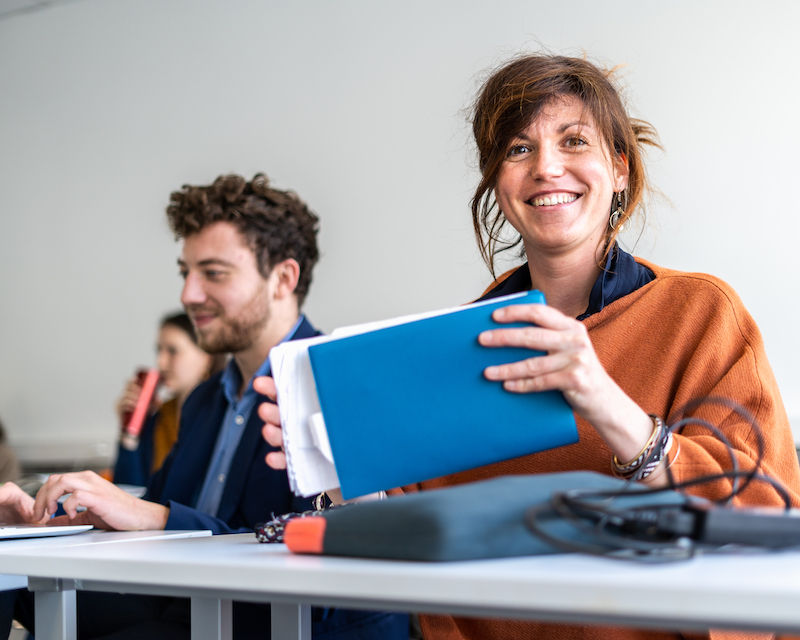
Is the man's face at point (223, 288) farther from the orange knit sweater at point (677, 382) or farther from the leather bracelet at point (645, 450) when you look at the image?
the leather bracelet at point (645, 450)

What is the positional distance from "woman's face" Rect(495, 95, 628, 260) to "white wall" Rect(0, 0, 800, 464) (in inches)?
26.1

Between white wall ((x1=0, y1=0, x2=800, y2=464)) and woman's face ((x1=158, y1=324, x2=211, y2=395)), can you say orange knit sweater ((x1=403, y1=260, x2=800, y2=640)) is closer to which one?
white wall ((x1=0, y1=0, x2=800, y2=464))

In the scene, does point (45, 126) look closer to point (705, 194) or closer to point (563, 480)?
point (705, 194)

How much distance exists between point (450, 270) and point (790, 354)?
45.4 inches

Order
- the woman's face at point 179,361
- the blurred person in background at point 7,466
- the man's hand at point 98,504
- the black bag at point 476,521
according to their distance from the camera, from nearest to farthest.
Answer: the black bag at point 476,521, the man's hand at point 98,504, the blurred person in background at point 7,466, the woman's face at point 179,361

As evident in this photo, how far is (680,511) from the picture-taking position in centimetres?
51

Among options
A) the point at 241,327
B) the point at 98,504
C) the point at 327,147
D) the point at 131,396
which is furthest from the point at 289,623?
the point at 327,147

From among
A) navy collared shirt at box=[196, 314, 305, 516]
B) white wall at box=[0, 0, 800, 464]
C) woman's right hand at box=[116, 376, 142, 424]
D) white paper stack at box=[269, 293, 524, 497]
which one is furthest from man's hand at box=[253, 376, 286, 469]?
woman's right hand at box=[116, 376, 142, 424]

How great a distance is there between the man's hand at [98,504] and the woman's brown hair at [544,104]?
764 millimetres

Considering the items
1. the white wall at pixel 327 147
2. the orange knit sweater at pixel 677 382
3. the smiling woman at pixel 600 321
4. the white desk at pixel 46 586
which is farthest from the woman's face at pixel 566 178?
the white desk at pixel 46 586

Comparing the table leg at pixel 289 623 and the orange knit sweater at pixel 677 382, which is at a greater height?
the orange knit sweater at pixel 677 382

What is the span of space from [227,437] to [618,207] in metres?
0.94

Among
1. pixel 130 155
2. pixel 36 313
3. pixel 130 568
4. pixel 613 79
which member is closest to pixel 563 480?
pixel 130 568

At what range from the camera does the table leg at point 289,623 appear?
2.80ft
